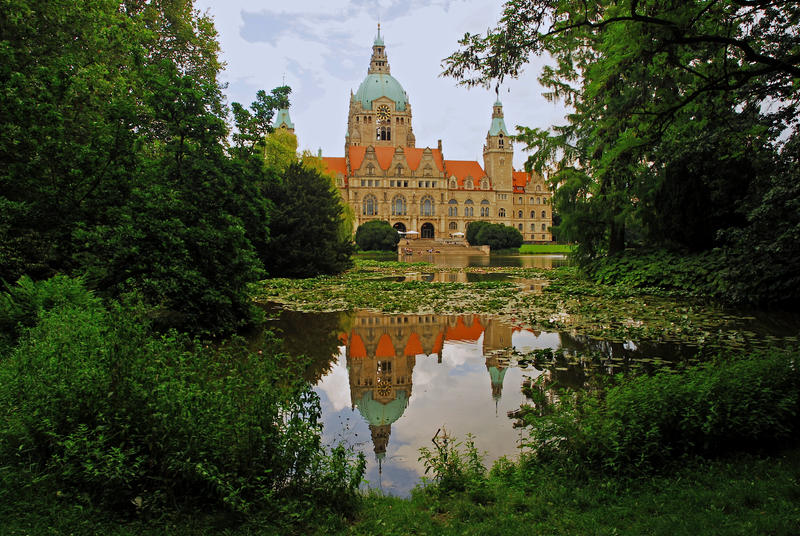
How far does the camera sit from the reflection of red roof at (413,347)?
23.4 feet

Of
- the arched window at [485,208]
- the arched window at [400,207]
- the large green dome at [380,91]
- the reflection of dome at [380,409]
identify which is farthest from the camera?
the large green dome at [380,91]

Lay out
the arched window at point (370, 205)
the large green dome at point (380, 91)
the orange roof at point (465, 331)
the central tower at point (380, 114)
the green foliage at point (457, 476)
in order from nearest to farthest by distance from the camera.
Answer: the green foliage at point (457, 476)
the orange roof at point (465, 331)
the arched window at point (370, 205)
the central tower at point (380, 114)
the large green dome at point (380, 91)

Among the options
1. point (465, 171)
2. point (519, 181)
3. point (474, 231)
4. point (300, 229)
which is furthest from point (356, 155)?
point (300, 229)

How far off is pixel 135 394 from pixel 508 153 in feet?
285

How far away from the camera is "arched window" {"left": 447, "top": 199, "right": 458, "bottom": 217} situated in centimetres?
8125

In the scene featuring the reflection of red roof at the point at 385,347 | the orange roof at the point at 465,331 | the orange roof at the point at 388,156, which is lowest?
the reflection of red roof at the point at 385,347

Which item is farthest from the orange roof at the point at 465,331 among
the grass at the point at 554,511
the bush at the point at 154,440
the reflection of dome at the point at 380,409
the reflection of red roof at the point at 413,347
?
the bush at the point at 154,440

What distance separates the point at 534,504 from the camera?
113 inches

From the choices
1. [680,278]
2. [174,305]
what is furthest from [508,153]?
[174,305]

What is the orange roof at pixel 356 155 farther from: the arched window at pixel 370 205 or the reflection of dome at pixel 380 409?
the reflection of dome at pixel 380 409

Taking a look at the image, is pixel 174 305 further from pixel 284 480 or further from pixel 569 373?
pixel 569 373

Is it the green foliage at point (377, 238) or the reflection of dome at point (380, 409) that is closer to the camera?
the reflection of dome at point (380, 409)

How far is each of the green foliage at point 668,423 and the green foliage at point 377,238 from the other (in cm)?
4886

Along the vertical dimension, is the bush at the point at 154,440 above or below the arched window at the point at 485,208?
below
